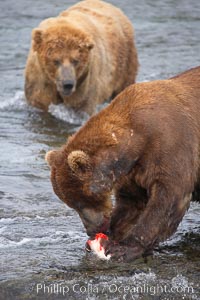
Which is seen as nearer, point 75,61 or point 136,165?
point 136,165

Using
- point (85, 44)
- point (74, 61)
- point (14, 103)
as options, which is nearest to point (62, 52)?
point (74, 61)

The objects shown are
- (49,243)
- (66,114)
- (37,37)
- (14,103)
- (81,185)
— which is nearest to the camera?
(81,185)

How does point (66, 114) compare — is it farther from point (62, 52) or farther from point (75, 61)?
point (62, 52)

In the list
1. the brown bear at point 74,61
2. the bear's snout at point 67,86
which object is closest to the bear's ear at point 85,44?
the brown bear at point 74,61

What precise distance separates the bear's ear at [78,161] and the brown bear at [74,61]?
6.35 metres

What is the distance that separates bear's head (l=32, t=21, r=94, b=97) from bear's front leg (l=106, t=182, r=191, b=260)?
6.33 m

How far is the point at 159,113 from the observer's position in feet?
22.1

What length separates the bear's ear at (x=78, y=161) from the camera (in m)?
6.42

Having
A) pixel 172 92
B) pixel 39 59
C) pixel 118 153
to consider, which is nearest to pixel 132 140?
pixel 118 153

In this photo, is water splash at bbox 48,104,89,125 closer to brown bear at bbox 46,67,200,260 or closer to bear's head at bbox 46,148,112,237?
brown bear at bbox 46,67,200,260

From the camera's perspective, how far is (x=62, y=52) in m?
12.9

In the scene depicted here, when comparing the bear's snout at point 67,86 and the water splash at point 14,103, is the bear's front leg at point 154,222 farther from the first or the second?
the water splash at point 14,103

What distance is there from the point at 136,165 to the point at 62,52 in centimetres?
647

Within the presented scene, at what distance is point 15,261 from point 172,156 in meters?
1.45
